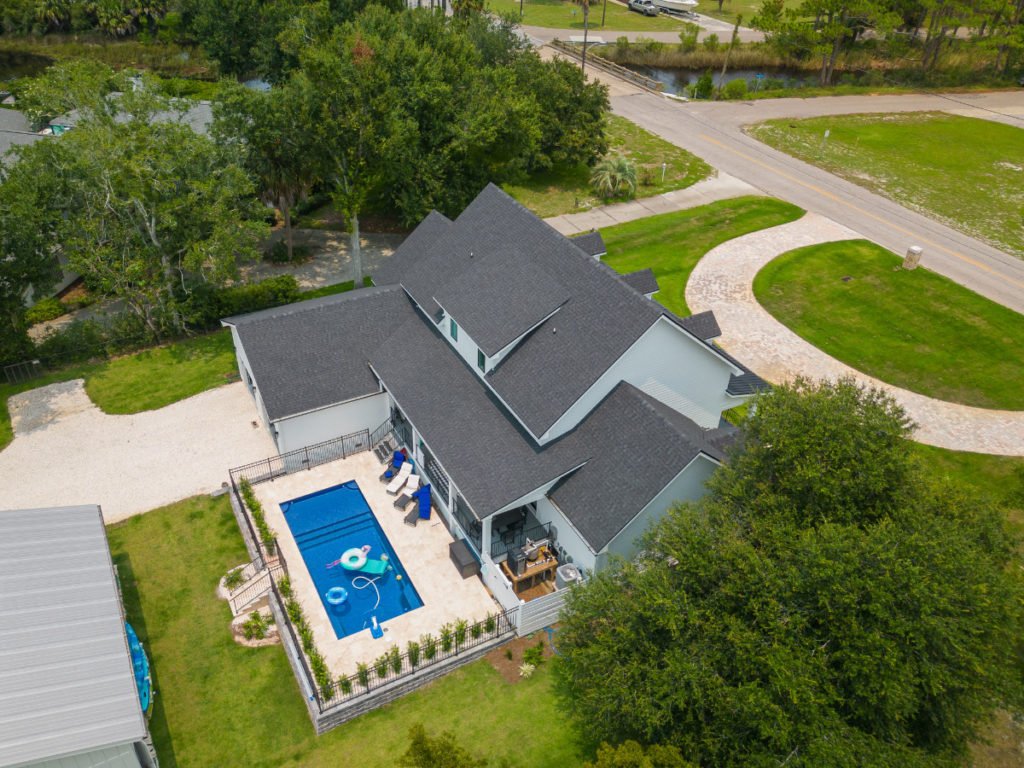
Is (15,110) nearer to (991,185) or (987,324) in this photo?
(987,324)

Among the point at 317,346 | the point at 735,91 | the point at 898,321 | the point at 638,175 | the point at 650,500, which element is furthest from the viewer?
the point at 735,91

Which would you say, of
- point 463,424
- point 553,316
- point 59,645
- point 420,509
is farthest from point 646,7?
point 59,645

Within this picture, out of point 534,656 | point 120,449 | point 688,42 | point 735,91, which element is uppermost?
point 688,42

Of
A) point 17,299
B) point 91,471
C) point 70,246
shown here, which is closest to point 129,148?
point 70,246

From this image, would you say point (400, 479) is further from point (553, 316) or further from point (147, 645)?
point (147, 645)

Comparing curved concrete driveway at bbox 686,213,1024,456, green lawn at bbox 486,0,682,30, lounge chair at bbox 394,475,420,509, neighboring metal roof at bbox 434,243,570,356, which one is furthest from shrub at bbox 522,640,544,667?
green lawn at bbox 486,0,682,30

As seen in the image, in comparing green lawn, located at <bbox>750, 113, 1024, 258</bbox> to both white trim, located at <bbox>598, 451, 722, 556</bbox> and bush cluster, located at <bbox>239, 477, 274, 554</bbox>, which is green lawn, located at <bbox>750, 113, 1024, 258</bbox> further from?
bush cluster, located at <bbox>239, 477, 274, 554</bbox>

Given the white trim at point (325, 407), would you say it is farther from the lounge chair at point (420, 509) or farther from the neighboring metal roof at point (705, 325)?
the neighboring metal roof at point (705, 325)
